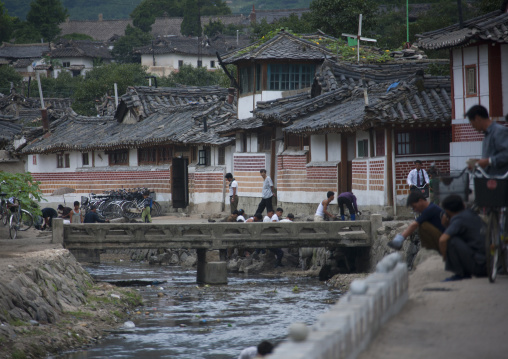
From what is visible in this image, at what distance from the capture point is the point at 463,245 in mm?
8844

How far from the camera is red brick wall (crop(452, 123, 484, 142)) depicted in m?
20.6

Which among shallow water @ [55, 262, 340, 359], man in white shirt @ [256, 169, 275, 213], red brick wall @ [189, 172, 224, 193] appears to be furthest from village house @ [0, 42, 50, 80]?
shallow water @ [55, 262, 340, 359]

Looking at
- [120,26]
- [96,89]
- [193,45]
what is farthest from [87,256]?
[120,26]

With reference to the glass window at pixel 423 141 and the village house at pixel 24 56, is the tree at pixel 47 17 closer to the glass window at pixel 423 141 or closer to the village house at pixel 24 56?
the village house at pixel 24 56

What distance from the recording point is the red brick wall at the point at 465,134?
20609 millimetres

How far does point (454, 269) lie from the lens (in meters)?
9.08

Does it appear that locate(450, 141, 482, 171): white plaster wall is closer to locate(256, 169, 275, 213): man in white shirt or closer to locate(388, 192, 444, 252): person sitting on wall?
locate(256, 169, 275, 213): man in white shirt

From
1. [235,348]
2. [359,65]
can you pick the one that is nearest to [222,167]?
[359,65]

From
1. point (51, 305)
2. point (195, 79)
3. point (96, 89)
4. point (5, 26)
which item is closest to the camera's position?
point (51, 305)

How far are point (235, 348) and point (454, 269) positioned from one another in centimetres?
613

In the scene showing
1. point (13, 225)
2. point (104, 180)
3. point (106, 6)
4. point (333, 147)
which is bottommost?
point (13, 225)

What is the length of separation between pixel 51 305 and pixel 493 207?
377 inches

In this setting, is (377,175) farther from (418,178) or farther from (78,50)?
(78,50)

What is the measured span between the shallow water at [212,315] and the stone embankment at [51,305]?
0.43 meters
